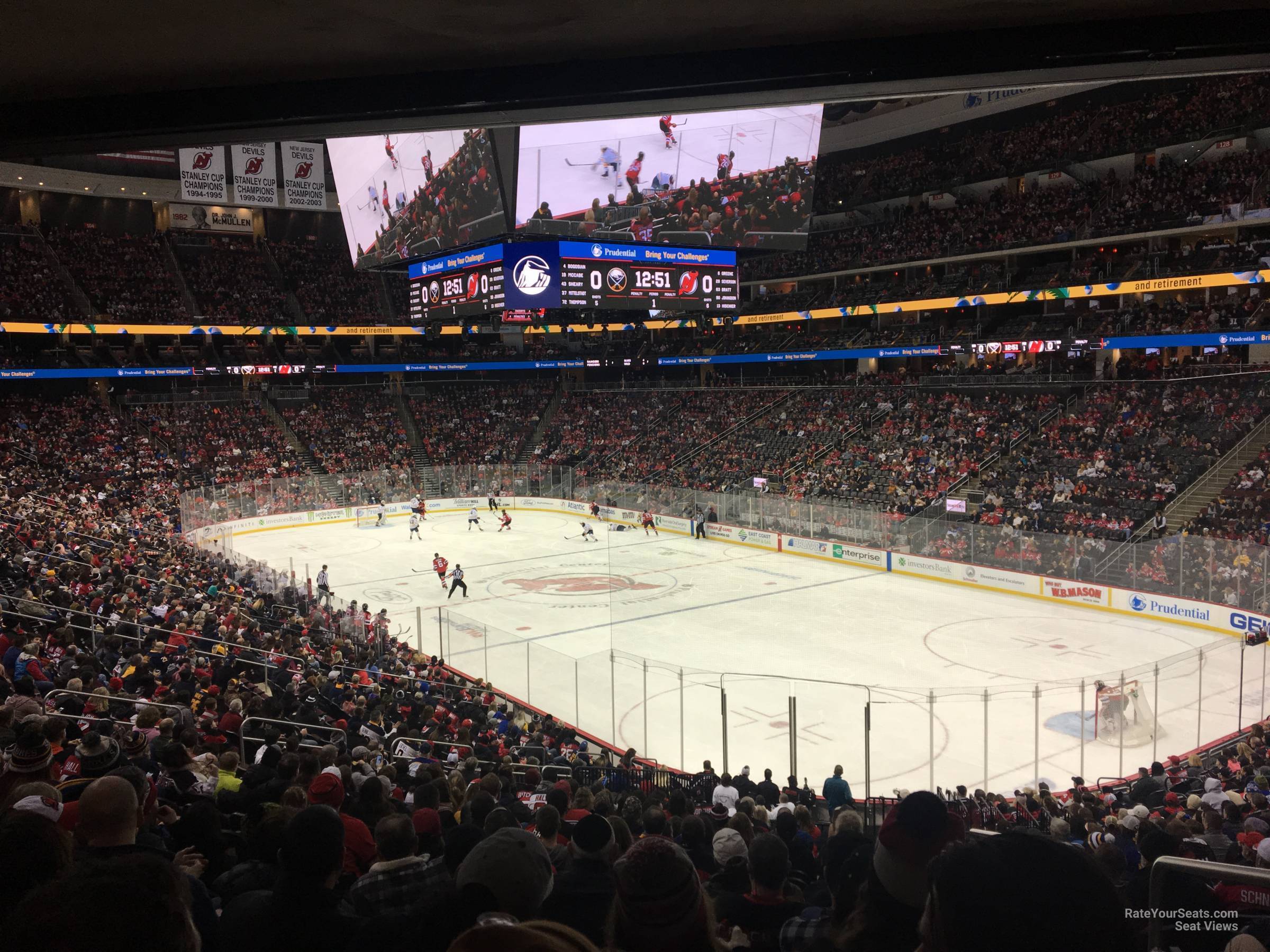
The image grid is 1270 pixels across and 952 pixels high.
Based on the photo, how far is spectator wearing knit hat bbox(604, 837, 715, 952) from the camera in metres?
2.23

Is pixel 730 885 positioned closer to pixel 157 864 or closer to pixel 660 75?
pixel 157 864

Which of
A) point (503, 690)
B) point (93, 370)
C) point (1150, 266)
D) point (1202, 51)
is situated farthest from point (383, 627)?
point (93, 370)

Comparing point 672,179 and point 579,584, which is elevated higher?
point 672,179

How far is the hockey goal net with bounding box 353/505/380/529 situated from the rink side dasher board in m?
0.74

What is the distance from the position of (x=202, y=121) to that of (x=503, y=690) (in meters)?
13.1

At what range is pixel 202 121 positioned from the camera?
13.0 feet

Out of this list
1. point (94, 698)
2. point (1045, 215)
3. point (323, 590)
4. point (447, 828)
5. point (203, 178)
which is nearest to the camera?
point (447, 828)

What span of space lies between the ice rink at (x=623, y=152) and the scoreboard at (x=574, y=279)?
0.96m

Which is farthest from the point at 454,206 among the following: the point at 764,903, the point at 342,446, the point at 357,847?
the point at 342,446

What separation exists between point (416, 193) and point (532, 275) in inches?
165

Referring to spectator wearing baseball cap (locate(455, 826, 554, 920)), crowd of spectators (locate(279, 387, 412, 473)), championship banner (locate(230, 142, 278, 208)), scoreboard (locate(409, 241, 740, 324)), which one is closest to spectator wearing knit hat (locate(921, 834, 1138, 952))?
spectator wearing baseball cap (locate(455, 826, 554, 920))

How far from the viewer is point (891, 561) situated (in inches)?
1081

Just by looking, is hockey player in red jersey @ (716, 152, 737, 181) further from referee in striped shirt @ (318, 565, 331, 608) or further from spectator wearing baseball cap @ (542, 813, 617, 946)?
spectator wearing baseball cap @ (542, 813, 617, 946)

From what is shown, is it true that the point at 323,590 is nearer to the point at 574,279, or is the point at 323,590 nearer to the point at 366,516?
the point at 574,279
